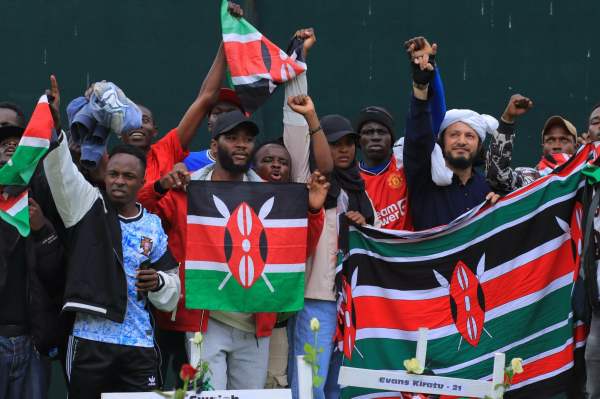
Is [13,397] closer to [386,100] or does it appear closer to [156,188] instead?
[156,188]

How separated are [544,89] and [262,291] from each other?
356 centimetres

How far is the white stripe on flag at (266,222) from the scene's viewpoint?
411cm

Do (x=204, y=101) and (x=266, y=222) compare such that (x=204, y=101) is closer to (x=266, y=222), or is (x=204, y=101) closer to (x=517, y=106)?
(x=266, y=222)

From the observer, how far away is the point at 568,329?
4109 millimetres

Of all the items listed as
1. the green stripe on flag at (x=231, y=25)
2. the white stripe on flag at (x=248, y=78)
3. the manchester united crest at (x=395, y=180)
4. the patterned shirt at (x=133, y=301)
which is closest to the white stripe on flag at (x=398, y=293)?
the manchester united crest at (x=395, y=180)

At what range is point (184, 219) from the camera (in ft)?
13.7

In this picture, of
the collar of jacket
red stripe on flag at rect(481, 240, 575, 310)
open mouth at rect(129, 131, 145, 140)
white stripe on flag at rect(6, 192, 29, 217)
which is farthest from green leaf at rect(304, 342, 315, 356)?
open mouth at rect(129, 131, 145, 140)

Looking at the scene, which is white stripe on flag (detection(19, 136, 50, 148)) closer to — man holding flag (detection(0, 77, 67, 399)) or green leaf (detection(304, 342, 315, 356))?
man holding flag (detection(0, 77, 67, 399))

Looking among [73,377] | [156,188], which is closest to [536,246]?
[156,188]

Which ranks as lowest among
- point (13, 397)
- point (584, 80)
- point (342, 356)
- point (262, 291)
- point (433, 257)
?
point (13, 397)

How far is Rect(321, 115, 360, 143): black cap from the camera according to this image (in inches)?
179

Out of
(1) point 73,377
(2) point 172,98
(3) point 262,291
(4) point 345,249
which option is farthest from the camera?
(2) point 172,98

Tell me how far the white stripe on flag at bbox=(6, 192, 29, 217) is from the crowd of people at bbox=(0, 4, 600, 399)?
0.44 feet

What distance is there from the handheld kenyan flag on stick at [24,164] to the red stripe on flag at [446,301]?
6.51ft
